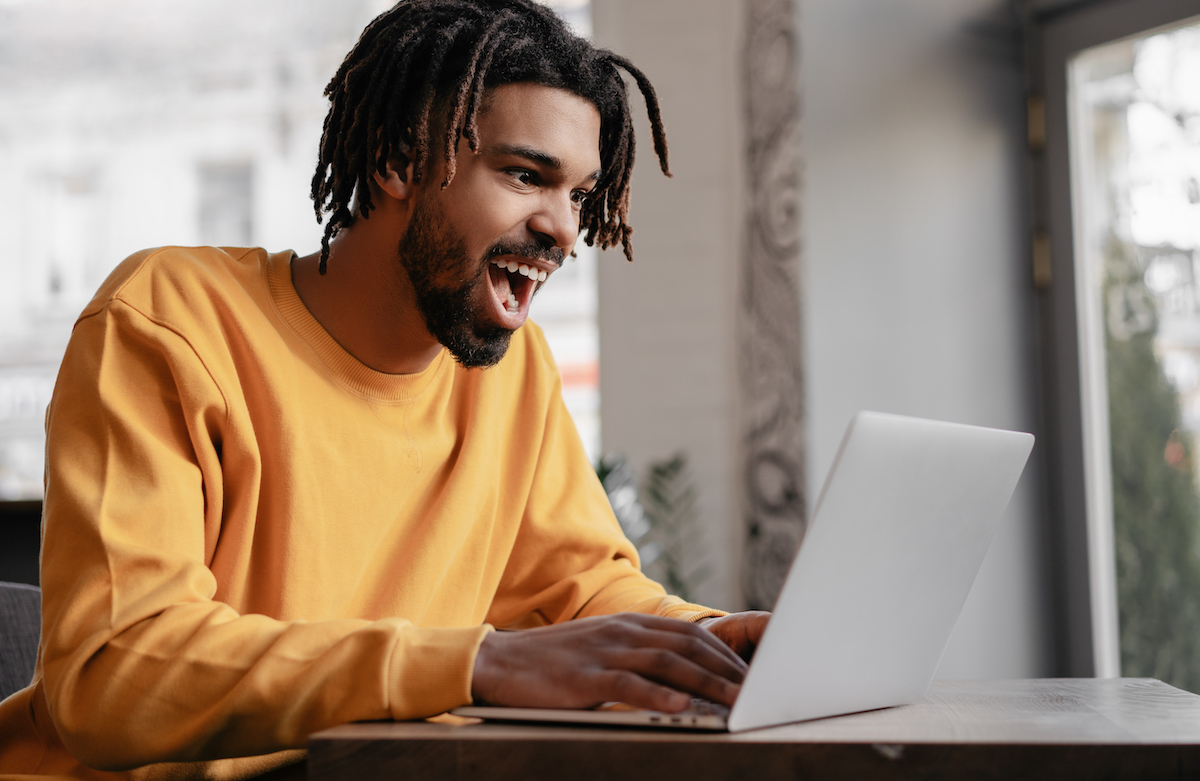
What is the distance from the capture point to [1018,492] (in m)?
2.38

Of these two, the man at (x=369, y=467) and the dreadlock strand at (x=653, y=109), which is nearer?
the man at (x=369, y=467)

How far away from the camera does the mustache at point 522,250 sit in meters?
1.10

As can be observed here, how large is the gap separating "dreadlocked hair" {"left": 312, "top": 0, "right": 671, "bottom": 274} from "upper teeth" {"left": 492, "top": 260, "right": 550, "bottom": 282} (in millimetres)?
104

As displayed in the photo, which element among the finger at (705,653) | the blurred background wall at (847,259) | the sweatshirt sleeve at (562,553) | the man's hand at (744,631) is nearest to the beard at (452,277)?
the sweatshirt sleeve at (562,553)

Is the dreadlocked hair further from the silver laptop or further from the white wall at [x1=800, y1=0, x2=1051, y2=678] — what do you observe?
the white wall at [x1=800, y1=0, x2=1051, y2=678]

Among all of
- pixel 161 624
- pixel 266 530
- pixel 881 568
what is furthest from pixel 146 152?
pixel 881 568

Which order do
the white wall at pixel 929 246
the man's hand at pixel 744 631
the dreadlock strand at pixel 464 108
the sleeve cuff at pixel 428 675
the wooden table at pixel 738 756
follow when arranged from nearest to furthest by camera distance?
the wooden table at pixel 738 756 < the sleeve cuff at pixel 428 675 < the man's hand at pixel 744 631 < the dreadlock strand at pixel 464 108 < the white wall at pixel 929 246

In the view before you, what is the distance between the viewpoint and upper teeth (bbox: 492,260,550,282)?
1124 mm

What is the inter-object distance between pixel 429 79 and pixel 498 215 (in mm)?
160

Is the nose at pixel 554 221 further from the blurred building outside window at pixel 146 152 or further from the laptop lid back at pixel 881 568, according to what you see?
the blurred building outside window at pixel 146 152

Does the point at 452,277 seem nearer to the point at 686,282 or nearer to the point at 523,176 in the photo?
the point at 523,176

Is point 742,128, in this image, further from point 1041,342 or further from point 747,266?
point 1041,342

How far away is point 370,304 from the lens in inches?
44.6

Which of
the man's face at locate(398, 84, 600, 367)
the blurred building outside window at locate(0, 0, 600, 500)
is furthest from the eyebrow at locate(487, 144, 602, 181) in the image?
the blurred building outside window at locate(0, 0, 600, 500)
